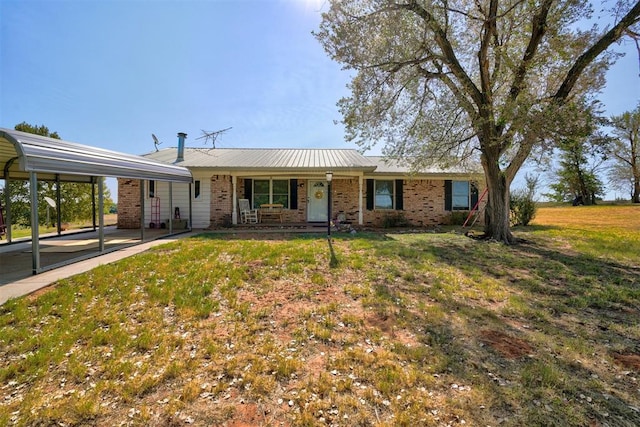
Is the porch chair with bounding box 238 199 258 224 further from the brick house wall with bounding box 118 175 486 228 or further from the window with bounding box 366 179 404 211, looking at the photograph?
the window with bounding box 366 179 404 211

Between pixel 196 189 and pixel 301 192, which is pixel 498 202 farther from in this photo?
pixel 196 189

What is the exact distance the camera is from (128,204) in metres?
12.8

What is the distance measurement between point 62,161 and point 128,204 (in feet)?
26.0

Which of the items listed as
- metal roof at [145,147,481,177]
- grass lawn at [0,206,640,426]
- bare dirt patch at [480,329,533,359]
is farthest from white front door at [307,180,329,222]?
bare dirt patch at [480,329,533,359]

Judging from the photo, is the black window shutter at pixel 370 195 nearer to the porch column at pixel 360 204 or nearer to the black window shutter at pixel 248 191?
the porch column at pixel 360 204

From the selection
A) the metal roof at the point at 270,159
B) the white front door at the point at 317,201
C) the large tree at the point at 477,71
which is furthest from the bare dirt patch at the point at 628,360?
the white front door at the point at 317,201

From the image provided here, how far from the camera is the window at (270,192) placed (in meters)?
13.6

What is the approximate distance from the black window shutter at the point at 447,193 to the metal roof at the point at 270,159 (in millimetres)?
3779

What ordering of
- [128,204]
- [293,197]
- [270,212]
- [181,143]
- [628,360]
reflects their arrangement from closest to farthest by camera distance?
[628,360] → [128,204] → [270,212] → [293,197] → [181,143]

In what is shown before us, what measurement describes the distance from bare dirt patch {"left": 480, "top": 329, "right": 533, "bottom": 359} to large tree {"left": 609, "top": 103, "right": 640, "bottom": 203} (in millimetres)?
35977

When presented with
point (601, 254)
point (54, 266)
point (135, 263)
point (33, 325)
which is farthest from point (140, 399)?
point (601, 254)

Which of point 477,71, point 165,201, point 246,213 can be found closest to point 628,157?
point 477,71

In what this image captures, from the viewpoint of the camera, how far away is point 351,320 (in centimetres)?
383

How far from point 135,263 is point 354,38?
853 cm
